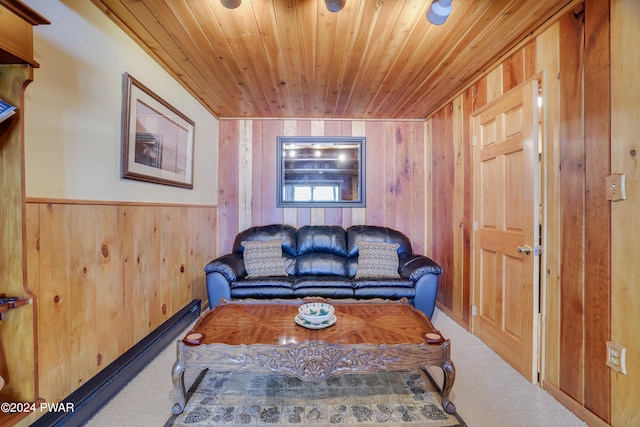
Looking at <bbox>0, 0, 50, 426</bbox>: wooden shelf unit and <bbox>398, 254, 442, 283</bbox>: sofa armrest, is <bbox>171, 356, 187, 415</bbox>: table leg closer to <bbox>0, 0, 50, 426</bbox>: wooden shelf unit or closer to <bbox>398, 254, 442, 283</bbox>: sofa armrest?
<bbox>0, 0, 50, 426</bbox>: wooden shelf unit

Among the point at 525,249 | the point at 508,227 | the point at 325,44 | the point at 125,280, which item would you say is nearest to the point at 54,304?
the point at 125,280

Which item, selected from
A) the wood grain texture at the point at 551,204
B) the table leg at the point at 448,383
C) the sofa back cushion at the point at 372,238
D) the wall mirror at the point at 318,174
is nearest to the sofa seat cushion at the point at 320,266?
the sofa back cushion at the point at 372,238

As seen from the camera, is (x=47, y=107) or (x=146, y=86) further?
(x=146, y=86)

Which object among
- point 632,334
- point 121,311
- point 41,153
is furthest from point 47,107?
point 632,334

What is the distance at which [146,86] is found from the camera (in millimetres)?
2244

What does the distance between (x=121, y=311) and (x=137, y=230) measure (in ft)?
1.91

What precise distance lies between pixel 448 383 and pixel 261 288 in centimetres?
177

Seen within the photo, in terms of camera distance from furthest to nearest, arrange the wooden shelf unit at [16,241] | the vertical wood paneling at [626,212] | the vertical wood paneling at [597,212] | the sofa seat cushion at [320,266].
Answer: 1. the sofa seat cushion at [320,266]
2. the vertical wood paneling at [597,212]
3. the vertical wood paneling at [626,212]
4. the wooden shelf unit at [16,241]

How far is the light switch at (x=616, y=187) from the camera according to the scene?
1.40m

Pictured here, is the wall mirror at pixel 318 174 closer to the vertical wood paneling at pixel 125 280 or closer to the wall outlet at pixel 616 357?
the vertical wood paneling at pixel 125 280

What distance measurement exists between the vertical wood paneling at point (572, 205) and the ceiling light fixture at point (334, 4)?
4.54 ft

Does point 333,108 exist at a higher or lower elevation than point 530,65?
higher

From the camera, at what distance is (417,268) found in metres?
2.81

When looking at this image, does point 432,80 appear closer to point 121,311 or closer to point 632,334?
point 632,334
